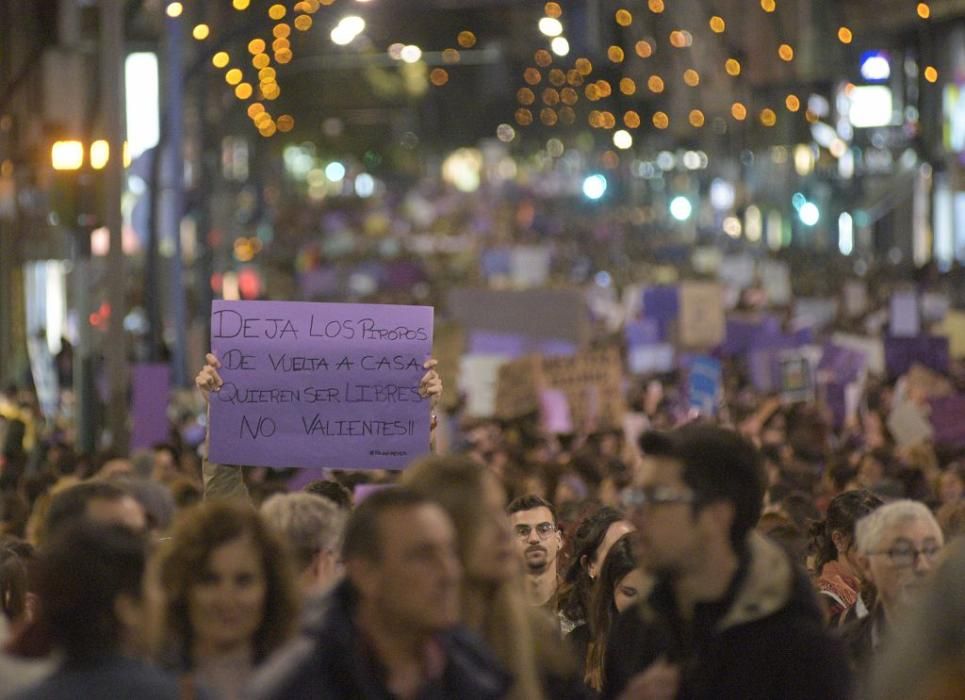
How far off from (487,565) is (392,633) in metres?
0.34

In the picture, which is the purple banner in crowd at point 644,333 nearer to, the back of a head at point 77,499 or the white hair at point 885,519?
the white hair at point 885,519

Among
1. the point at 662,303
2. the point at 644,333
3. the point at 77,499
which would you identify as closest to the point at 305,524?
the point at 77,499

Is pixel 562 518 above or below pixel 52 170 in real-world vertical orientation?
below

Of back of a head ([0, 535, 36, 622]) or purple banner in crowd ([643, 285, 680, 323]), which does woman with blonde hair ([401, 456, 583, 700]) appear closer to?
back of a head ([0, 535, 36, 622])

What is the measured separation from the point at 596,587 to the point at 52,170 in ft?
43.6

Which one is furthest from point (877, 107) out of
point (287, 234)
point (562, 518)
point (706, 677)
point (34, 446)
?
point (287, 234)

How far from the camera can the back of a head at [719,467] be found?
533 centimetres

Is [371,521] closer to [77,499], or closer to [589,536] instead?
[77,499]

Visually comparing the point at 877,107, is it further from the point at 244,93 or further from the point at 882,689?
the point at 882,689

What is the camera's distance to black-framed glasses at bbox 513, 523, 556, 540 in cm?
884

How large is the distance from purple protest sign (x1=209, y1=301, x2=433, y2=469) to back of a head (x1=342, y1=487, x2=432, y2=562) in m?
3.59

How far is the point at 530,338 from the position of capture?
2902 centimetres

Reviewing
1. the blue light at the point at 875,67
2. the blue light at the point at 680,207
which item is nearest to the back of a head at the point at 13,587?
the blue light at the point at 875,67

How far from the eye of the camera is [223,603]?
16.8 ft
